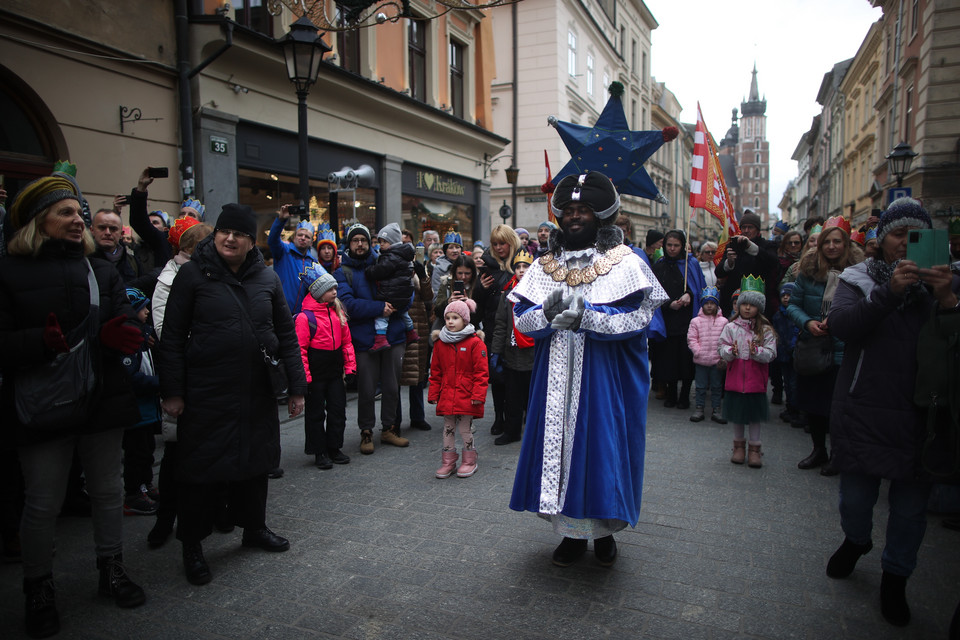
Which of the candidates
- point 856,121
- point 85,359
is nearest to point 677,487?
point 85,359

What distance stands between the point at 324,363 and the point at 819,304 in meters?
4.13

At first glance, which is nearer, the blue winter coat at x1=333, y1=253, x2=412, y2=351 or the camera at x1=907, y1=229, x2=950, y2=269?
the camera at x1=907, y1=229, x2=950, y2=269

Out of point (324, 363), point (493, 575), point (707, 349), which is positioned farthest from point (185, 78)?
point (493, 575)

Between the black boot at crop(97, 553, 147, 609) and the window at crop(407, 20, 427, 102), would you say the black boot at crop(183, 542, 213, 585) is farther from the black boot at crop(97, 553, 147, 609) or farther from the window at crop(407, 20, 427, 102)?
the window at crop(407, 20, 427, 102)

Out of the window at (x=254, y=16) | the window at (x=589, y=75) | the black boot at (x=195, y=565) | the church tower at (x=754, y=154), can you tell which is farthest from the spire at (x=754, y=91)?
the black boot at (x=195, y=565)

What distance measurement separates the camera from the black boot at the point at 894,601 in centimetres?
291

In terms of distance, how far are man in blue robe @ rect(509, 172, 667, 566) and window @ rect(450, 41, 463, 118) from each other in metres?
14.4

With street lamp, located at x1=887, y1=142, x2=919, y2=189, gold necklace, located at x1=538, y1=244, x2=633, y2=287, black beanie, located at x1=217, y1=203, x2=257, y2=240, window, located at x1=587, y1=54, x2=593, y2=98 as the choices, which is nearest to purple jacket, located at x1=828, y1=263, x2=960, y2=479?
gold necklace, located at x1=538, y1=244, x2=633, y2=287

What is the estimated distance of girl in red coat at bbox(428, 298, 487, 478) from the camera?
5.11 metres

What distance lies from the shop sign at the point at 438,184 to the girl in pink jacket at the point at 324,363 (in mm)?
10802

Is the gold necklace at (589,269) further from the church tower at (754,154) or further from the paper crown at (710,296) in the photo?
the church tower at (754,154)

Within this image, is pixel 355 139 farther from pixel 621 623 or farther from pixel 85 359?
pixel 621 623

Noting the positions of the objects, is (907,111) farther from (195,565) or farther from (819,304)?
(195,565)

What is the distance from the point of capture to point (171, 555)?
369cm
